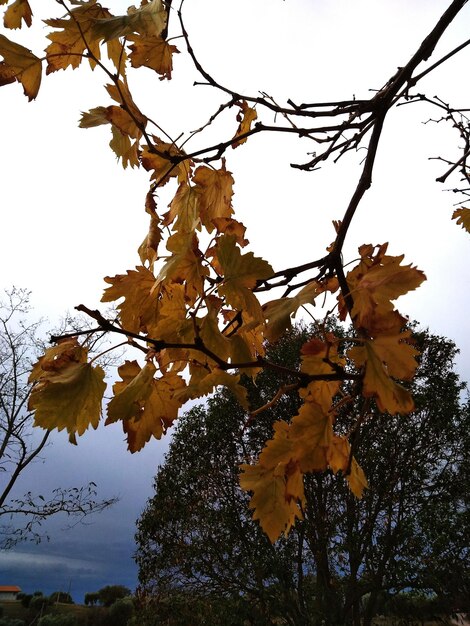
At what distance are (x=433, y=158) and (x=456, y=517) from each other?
7136 millimetres

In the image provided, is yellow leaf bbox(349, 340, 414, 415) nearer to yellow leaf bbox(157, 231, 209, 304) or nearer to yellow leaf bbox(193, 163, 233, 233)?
yellow leaf bbox(157, 231, 209, 304)

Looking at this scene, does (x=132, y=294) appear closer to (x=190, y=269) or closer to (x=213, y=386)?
(x=190, y=269)

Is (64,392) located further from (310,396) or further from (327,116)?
(327,116)

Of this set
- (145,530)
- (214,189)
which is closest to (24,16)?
(214,189)

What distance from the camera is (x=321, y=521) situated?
25.4 ft

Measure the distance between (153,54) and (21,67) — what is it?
0.27 meters

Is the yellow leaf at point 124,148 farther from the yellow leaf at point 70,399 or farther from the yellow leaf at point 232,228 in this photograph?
the yellow leaf at point 70,399

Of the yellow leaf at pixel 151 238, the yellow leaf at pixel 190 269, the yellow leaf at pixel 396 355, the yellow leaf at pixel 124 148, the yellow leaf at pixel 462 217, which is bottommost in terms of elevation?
the yellow leaf at pixel 396 355

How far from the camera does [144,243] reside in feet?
3.17

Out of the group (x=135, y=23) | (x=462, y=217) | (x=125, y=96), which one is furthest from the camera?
(x=462, y=217)

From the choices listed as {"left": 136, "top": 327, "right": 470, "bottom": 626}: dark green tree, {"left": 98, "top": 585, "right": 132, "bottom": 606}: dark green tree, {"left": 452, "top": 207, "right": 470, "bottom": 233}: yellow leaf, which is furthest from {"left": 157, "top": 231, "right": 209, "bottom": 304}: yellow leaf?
{"left": 98, "top": 585, "right": 132, "bottom": 606}: dark green tree

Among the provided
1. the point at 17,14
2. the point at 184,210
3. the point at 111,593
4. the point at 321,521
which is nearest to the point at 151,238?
the point at 184,210

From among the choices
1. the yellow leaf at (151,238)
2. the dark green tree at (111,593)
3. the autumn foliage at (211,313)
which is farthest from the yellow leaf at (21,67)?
the dark green tree at (111,593)

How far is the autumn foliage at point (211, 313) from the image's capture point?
62 centimetres
